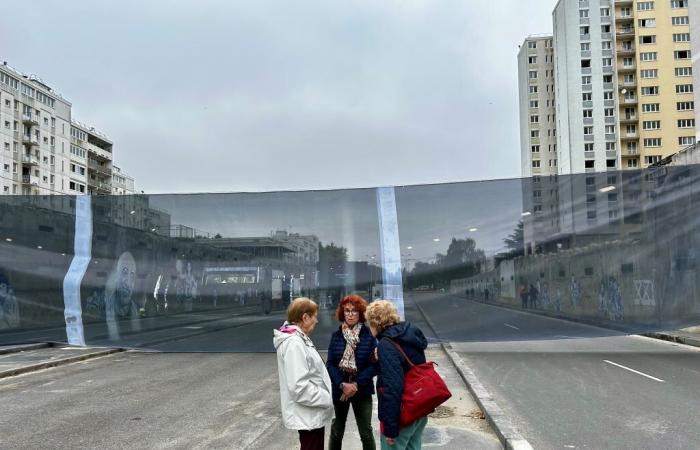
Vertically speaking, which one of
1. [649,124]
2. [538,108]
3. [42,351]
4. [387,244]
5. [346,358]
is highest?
[538,108]

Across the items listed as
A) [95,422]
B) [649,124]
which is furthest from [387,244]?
[649,124]

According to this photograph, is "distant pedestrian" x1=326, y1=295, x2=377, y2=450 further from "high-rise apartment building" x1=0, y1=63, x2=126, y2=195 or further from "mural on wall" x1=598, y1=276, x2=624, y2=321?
"high-rise apartment building" x1=0, y1=63, x2=126, y2=195

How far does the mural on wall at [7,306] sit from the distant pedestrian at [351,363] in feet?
37.7

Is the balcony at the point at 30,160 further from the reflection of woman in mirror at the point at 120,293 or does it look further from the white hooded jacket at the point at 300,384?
the white hooded jacket at the point at 300,384

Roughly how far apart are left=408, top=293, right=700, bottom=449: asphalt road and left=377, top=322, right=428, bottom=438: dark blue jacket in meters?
2.65

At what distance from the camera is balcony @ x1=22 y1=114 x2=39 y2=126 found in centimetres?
6957

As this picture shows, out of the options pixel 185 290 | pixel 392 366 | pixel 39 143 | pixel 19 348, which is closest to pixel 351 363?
pixel 392 366

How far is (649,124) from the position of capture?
74938 mm

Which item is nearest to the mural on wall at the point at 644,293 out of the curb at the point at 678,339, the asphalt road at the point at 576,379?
the asphalt road at the point at 576,379

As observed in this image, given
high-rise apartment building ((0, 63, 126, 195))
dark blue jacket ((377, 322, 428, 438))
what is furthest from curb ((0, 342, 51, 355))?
high-rise apartment building ((0, 63, 126, 195))

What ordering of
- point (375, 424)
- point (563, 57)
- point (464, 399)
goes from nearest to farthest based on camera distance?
point (375, 424) < point (464, 399) < point (563, 57)

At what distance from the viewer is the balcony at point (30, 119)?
228 ft

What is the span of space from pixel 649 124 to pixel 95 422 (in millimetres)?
82014

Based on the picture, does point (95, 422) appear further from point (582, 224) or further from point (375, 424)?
point (582, 224)
